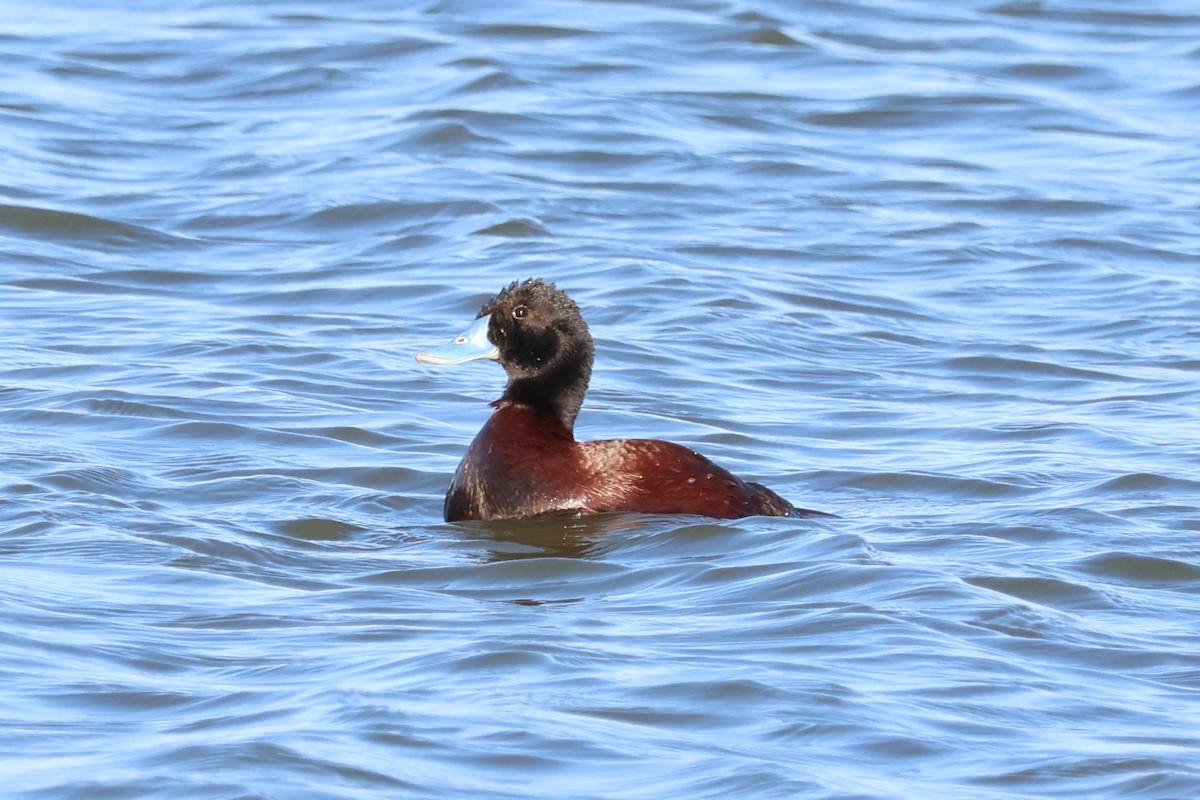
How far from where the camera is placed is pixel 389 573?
7457 millimetres

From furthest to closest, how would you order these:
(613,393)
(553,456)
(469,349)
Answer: (613,393)
(469,349)
(553,456)

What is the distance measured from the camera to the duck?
322 inches

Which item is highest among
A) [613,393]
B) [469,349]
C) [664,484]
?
[469,349]

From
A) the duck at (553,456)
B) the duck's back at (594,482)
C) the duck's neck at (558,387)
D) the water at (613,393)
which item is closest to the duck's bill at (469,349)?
the duck at (553,456)

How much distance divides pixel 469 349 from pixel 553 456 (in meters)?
0.68

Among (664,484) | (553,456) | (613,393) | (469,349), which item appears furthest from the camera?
(613,393)

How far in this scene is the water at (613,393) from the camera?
5.81m

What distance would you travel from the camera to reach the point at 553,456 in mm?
8367

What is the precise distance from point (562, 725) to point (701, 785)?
532 millimetres

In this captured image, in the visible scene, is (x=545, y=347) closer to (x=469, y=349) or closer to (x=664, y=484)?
(x=469, y=349)

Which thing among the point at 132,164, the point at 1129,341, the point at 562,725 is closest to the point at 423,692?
the point at 562,725

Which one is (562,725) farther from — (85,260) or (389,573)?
(85,260)

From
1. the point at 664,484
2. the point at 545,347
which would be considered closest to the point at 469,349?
the point at 545,347

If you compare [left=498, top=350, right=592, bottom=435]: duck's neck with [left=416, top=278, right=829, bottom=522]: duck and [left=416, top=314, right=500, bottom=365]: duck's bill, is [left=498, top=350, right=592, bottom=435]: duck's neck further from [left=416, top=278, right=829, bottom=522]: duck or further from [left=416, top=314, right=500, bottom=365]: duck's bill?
[left=416, top=314, right=500, bottom=365]: duck's bill
